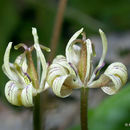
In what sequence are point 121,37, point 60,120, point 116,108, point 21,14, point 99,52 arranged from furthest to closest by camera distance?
point 21,14, point 121,37, point 99,52, point 60,120, point 116,108

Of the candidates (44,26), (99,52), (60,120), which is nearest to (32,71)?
(60,120)

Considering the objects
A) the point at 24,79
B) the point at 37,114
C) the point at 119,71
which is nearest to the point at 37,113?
the point at 37,114

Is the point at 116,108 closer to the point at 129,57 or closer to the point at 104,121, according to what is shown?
the point at 104,121

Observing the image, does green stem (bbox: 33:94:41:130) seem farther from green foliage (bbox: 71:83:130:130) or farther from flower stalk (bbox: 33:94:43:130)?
green foliage (bbox: 71:83:130:130)

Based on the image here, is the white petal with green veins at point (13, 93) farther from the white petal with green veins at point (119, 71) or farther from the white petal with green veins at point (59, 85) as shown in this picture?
the white petal with green veins at point (119, 71)

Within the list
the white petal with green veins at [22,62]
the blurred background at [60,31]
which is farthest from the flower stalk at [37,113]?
the blurred background at [60,31]

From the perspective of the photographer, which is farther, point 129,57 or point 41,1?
point 41,1
